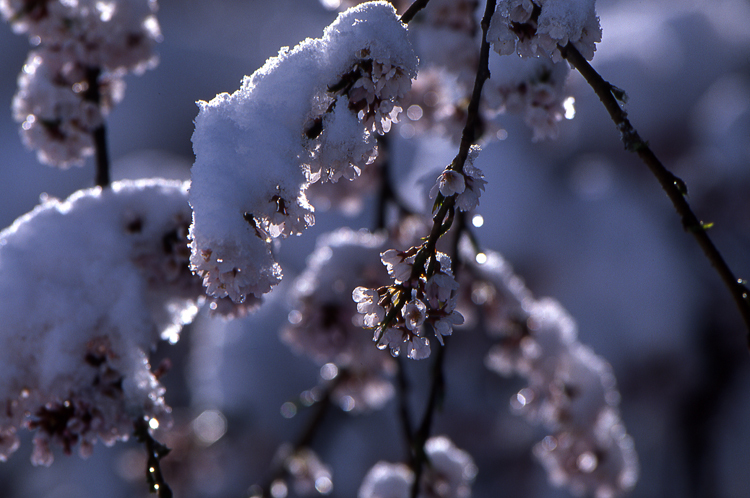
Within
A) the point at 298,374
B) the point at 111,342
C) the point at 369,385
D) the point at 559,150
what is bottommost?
the point at 111,342

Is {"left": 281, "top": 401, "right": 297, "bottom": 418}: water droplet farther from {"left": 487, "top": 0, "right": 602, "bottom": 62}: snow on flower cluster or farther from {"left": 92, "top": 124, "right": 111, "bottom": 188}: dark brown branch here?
{"left": 487, "top": 0, "right": 602, "bottom": 62}: snow on flower cluster

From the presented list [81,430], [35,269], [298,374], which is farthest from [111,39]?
[298,374]

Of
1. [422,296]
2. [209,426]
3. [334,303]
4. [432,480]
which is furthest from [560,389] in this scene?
[209,426]

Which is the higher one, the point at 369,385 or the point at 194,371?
the point at 194,371

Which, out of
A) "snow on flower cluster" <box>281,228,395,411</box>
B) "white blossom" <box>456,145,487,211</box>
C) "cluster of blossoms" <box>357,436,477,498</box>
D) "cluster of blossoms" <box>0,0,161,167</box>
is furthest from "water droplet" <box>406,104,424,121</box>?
"white blossom" <box>456,145,487,211</box>

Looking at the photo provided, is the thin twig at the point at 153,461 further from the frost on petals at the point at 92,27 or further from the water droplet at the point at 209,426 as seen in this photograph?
the water droplet at the point at 209,426

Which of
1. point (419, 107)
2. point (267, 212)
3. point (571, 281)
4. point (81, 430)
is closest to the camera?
point (267, 212)

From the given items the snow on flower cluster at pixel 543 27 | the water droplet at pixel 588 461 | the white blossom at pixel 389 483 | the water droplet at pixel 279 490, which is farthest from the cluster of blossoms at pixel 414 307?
the water droplet at pixel 279 490

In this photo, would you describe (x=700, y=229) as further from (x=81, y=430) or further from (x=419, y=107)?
(x=419, y=107)

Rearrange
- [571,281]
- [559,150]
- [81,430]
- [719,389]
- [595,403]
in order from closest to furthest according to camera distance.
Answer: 1. [81,430]
2. [595,403]
3. [719,389]
4. [571,281]
5. [559,150]
